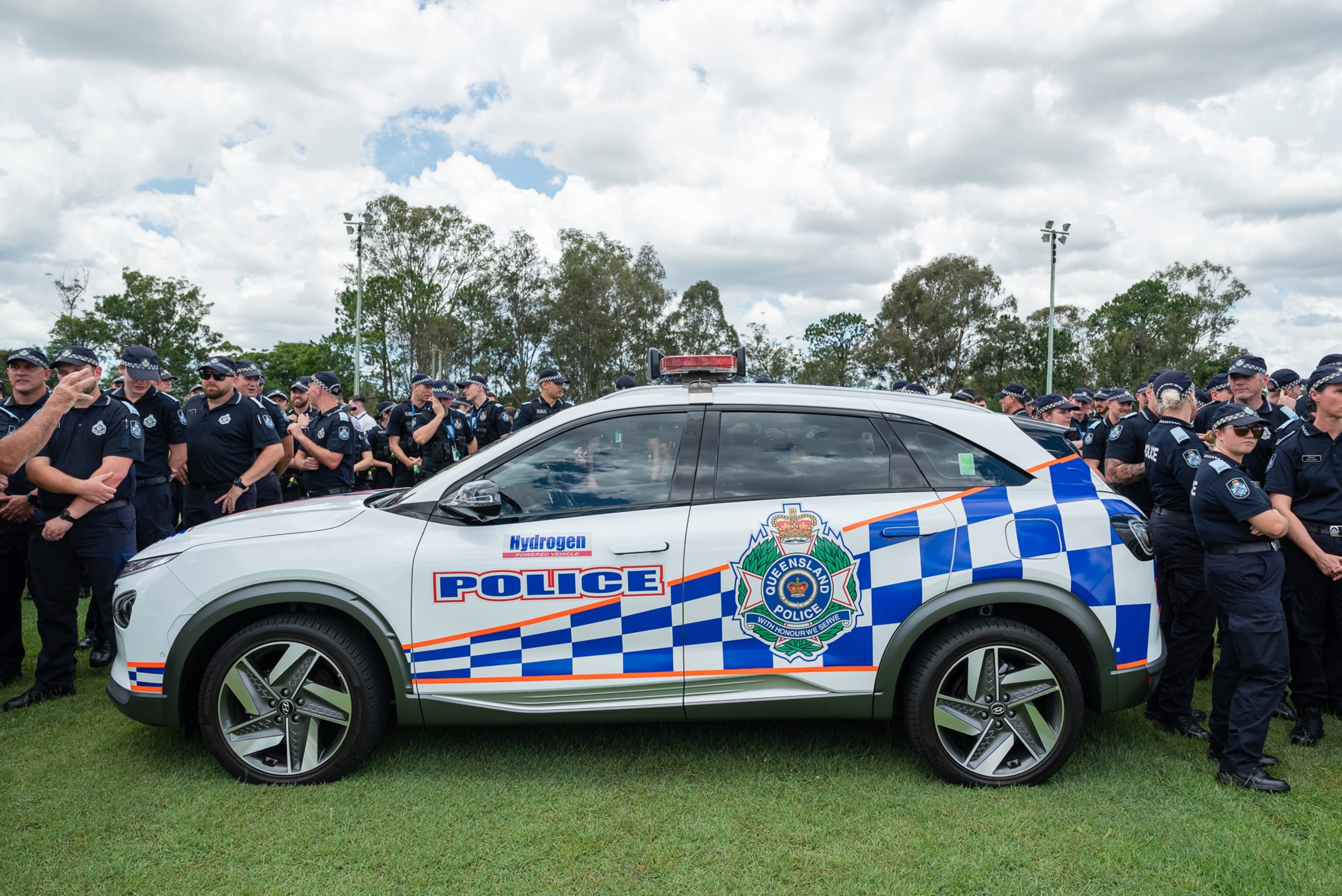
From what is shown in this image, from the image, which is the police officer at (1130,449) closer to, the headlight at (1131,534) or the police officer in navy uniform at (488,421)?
the headlight at (1131,534)

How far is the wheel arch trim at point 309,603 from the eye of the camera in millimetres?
3250

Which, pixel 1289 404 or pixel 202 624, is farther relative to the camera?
pixel 1289 404

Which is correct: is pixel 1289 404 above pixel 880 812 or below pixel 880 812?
above

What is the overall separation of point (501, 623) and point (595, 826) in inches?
34.4

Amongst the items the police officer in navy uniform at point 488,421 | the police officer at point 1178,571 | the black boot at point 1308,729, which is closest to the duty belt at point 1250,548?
the police officer at point 1178,571

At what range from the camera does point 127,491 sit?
15.4 ft

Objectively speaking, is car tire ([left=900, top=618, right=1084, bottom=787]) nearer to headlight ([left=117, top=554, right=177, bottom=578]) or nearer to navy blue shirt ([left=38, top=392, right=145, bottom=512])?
headlight ([left=117, top=554, right=177, bottom=578])

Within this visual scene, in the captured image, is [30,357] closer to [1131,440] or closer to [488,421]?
[488,421]

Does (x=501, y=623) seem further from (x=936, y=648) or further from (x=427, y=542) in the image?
(x=936, y=648)

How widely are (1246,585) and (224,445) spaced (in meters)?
6.09

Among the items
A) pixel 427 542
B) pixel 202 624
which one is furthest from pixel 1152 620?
pixel 202 624

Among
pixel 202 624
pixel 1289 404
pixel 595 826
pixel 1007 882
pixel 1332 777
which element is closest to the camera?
pixel 1007 882

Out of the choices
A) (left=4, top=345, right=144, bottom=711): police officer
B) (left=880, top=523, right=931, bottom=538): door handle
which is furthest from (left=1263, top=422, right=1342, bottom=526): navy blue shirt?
(left=4, top=345, right=144, bottom=711): police officer

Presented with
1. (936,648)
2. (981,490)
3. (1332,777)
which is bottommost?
(1332,777)
